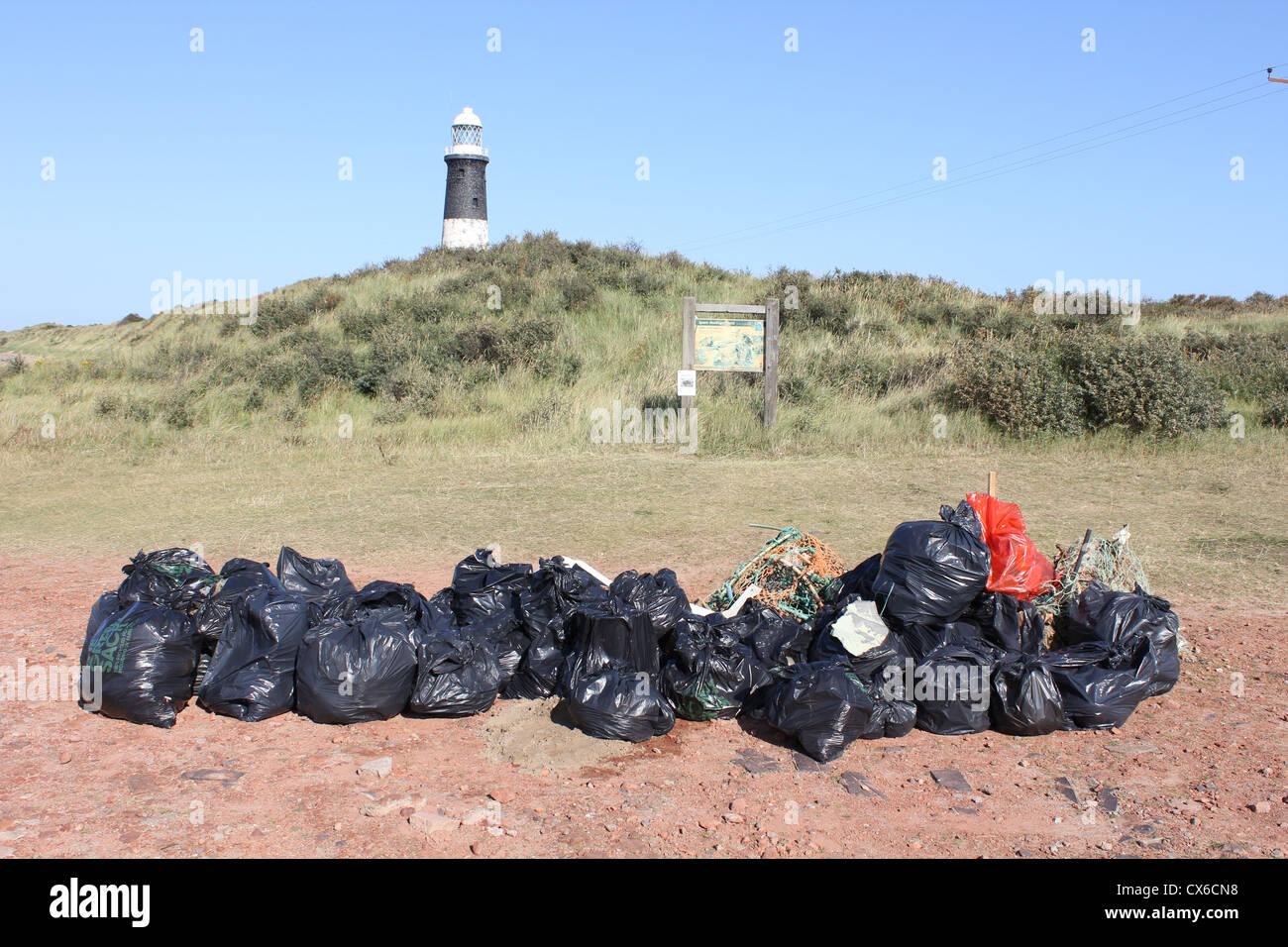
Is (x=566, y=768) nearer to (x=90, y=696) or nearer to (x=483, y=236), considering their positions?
(x=90, y=696)

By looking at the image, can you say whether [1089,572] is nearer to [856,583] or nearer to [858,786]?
[856,583]

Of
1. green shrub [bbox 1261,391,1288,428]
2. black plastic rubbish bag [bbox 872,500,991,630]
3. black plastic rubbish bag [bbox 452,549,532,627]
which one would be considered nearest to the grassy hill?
green shrub [bbox 1261,391,1288,428]

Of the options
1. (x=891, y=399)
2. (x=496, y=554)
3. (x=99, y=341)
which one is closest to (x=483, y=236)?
(x=99, y=341)

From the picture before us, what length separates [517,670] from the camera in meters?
5.23

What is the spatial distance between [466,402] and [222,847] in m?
13.8

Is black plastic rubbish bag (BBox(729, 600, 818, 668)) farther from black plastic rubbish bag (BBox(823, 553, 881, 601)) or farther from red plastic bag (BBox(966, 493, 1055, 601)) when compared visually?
red plastic bag (BBox(966, 493, 1055, 601))

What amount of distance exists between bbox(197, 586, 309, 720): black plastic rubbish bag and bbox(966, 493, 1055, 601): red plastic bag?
3.77 m

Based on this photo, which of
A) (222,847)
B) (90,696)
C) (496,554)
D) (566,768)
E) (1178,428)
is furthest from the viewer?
(1178,428)

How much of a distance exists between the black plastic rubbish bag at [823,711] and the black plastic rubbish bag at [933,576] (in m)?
0.72

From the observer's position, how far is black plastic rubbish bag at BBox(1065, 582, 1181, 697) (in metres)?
5.05

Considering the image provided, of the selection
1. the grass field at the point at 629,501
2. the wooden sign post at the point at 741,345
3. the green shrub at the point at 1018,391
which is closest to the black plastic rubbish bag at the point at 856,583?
the grass field at the point at 629,501

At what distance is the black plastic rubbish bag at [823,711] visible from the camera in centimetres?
438

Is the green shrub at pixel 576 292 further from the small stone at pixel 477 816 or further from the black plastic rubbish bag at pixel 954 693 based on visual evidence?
the small stone at pixel 477 816

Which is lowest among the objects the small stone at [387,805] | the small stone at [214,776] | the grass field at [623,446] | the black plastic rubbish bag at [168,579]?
→ the small stone at [387,805]
